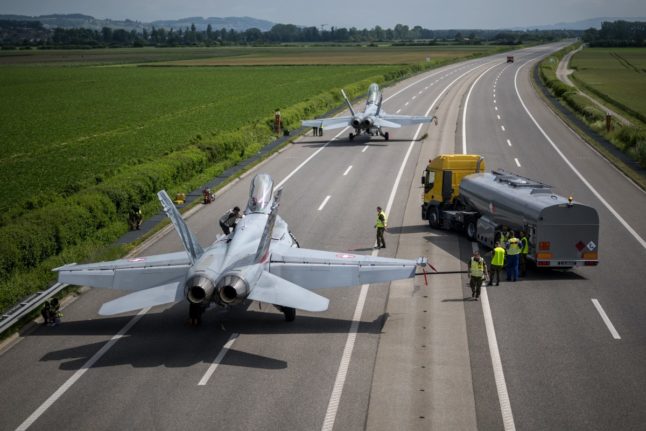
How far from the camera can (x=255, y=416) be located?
59.5 ft

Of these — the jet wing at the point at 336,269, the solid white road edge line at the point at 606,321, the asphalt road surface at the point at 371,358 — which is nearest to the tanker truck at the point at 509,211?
the asphalt road surface at the point at 371,358

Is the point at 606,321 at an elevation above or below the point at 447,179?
below

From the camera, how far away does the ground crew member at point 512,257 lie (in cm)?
2786

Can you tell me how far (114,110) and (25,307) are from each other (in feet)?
229

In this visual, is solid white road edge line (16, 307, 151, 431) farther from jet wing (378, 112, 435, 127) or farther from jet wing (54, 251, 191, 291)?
jet wing (378, 112, 435, 127)

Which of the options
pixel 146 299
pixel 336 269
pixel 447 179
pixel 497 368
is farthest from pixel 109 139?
pixel 497 368

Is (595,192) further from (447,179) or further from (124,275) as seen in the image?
(124,275)

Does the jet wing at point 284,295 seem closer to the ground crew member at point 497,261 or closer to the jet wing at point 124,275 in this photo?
the jet wing at point 124,275

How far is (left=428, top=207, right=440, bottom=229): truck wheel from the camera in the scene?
3609 centimetres

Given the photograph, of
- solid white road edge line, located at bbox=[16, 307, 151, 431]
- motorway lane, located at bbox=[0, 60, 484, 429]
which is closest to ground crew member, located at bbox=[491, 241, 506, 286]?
motorway lane, located at bbox=[0, 60, 484, 429]

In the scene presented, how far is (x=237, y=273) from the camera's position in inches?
831

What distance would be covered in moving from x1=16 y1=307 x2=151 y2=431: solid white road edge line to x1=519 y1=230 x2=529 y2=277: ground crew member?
13423mm

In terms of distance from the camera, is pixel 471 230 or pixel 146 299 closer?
pixel 146 299

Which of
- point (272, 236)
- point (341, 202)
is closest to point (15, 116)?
point (341, 202)
